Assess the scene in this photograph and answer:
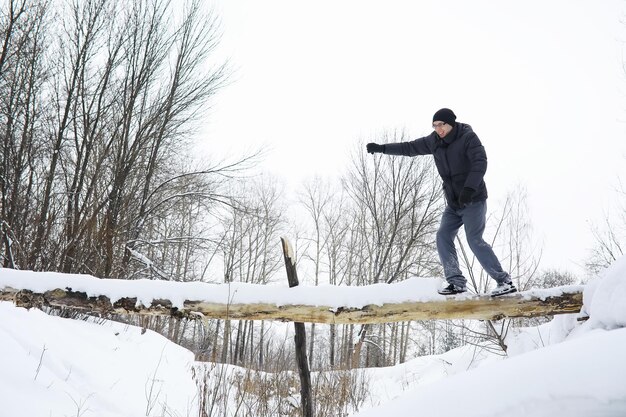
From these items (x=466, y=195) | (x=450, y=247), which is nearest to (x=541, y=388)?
(x=466, y=195)

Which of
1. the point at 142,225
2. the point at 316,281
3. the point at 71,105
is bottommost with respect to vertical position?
the point at 316,281

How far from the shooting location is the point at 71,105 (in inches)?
305

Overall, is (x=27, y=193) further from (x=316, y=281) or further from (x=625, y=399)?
(x=316, y=281)

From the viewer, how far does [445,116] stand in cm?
379

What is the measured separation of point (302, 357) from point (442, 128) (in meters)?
2.71

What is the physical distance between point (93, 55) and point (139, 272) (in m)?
4.74

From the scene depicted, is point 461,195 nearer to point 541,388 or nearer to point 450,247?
point 450,247

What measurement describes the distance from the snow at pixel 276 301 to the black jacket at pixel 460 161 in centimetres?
104

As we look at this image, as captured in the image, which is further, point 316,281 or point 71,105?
point 316,281

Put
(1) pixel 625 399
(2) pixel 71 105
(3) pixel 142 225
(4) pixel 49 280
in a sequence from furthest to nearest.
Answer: (3) pixel 142 225
(2) pixel 71 105
(4) pixel 49 280
(1) pixel 625 399

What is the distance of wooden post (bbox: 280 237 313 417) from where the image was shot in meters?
3.42

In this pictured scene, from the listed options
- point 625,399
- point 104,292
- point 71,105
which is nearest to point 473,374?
point 625,399

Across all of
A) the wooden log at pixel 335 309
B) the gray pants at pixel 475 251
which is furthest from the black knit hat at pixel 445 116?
the wooden log at pixel 335 309

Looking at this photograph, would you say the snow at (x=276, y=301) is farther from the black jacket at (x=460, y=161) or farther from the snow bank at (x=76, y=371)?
the black jacket at (x=460, y=161)
